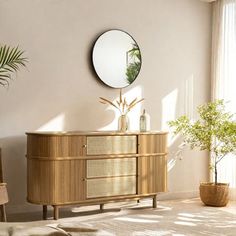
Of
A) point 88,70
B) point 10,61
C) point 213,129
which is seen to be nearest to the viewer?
point 10,61

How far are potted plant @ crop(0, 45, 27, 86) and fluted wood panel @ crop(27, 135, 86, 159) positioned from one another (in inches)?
25.7

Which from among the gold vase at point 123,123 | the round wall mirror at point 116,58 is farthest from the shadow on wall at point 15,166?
Result: the round wall mirror at point 116,58

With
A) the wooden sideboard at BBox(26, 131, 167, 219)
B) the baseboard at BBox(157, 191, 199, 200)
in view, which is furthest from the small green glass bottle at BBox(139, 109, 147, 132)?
the baseboard at BBox(157, 191, 199, 200)

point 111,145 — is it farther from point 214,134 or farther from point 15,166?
point 214,134

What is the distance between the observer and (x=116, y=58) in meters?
5.06

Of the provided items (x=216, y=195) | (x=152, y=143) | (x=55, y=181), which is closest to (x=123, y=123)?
(x=152, y=143)

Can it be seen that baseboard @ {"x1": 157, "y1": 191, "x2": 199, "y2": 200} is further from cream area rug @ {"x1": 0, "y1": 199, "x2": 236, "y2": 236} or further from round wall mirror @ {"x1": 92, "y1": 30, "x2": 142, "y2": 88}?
round wall mirror @ {"x1": 92, "y1": 30, "x2": 142, "y2": 88}

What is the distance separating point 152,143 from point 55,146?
1142 mm

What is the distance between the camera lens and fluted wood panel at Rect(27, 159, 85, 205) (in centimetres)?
420

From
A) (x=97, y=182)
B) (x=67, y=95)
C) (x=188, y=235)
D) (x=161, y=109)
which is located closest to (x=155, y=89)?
(x=161, y=109)

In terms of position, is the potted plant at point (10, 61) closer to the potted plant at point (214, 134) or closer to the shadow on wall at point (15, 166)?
the shadow on wall at point (15, 166)

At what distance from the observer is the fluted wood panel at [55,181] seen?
4.20 metres

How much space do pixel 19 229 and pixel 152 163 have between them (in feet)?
10.4

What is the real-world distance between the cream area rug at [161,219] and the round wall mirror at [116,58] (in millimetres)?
1422
